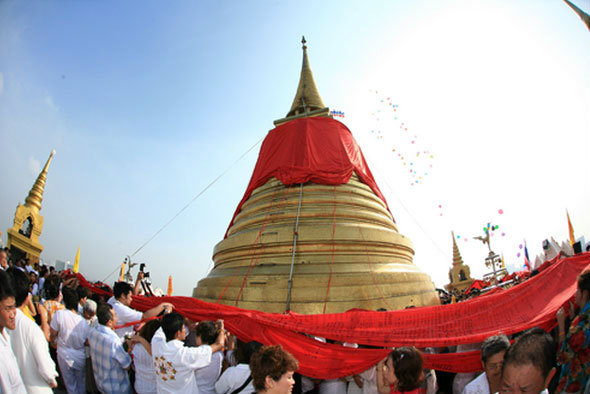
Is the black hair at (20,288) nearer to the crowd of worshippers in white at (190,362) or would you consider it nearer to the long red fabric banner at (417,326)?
the crowd of worshippers in white at (190,362)

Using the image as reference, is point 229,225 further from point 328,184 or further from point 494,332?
point 494,332

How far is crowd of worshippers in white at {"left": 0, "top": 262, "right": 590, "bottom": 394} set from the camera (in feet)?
8.38

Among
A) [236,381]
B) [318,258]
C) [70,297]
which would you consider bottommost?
[236,381]

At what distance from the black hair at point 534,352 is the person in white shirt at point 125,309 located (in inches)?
159

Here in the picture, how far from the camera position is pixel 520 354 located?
99.3 inches

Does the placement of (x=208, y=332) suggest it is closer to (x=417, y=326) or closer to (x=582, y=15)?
(x=417, y=326)

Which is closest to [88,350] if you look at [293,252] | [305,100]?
[293,252]

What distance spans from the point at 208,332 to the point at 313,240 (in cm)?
471

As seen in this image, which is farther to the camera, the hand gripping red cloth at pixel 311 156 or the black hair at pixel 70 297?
the hand gripping red cloth at pixel 311 156

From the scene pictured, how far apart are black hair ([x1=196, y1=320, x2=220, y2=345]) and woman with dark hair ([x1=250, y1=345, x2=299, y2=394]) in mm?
984

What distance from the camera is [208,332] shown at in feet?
11.5

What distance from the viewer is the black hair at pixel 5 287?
2.61 metres

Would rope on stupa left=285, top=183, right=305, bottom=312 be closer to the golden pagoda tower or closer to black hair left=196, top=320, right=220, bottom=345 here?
black hair left=196, top=320, right=220, bottom=345

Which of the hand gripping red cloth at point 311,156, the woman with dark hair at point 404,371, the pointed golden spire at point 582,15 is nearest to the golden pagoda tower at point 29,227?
the hand gripping red cloth at point 311,156
